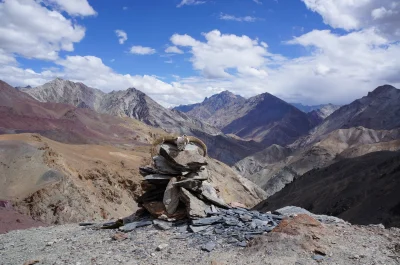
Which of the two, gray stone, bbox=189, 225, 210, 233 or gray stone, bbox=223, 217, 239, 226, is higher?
gray stone, bbox=223, 217, 239, 226

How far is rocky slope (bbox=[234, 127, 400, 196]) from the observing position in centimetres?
11125

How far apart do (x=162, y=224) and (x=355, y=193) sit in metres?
43.1

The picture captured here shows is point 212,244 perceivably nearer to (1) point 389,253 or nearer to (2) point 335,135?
(1) point 389,253

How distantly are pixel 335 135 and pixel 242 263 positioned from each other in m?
154

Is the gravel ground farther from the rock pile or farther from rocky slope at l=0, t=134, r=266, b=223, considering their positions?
rocky slope at l=0, t=134, r=266, b=223

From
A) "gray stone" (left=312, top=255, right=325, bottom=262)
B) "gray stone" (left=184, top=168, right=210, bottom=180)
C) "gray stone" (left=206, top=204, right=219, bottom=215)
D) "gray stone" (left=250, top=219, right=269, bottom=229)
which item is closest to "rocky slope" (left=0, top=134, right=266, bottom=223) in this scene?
"gray stone" (left=184, top=168, right=210, bottom=180)

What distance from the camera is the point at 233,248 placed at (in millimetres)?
9594

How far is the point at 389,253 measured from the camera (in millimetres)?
8953

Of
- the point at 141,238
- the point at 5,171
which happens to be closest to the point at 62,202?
the point at 5,171

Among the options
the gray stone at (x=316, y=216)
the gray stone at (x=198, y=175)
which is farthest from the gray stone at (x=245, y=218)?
the gray stone at (x=198, y=175)

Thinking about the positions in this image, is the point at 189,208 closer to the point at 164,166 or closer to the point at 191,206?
the point at 191,206

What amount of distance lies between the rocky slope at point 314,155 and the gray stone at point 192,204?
95.7 meters

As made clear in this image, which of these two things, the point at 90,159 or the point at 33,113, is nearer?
the point at 90,159

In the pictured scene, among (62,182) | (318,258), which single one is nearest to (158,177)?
(318,258)
